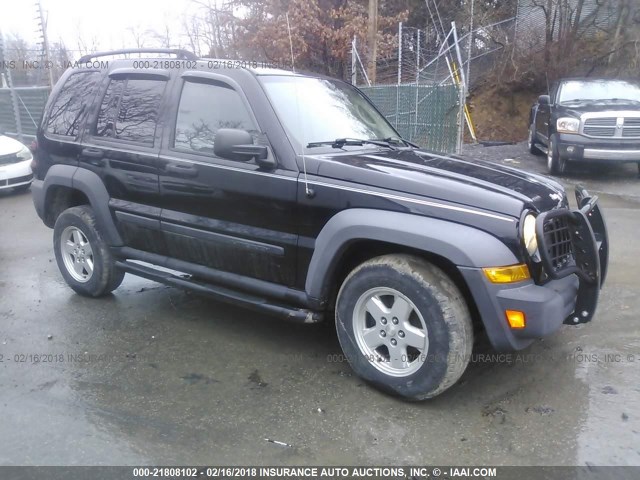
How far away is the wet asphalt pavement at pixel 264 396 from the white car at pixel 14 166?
5977 mm

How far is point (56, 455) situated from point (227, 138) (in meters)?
1.96

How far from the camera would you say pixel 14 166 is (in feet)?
34.0

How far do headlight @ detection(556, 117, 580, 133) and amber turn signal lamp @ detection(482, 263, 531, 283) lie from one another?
826 cm

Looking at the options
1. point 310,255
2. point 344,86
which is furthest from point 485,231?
point 344,86

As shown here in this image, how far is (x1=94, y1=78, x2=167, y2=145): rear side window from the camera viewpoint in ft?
14.6

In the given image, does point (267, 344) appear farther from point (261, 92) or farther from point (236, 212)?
point (261, 92)

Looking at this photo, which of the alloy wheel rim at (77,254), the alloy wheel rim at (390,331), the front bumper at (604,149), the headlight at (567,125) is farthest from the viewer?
the headlight at (567,125)

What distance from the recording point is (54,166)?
5.10 meters

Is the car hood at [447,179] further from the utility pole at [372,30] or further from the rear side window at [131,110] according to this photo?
the utility pole at [372,30]

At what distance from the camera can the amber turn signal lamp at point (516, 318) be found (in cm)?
309

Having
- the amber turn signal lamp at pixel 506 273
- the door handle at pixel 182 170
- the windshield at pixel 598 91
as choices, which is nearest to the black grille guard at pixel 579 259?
the amber turn signal lamp at pixel 506 273

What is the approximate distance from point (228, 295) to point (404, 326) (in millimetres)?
1312

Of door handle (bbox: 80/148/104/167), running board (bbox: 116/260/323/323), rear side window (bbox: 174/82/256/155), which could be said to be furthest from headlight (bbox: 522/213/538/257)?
door handle (bbox: 80/148/104/167)

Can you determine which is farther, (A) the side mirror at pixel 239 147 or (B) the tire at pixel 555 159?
(B) the tire at pixel 555 159
